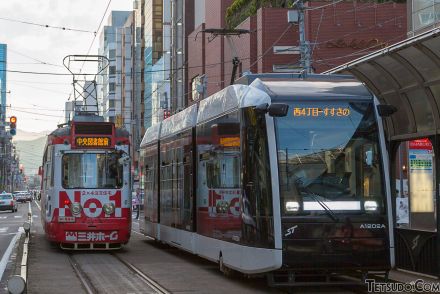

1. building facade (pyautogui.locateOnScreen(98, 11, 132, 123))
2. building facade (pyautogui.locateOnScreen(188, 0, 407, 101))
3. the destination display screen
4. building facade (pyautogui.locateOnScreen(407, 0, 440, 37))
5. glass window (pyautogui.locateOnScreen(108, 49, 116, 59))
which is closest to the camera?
the destination display screen

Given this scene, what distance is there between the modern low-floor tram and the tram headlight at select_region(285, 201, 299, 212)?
0.01 meters

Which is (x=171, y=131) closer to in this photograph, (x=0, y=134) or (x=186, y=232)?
(x=186, y=232)

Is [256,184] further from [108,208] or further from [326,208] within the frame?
[108,208]

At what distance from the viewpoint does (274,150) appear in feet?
38.2

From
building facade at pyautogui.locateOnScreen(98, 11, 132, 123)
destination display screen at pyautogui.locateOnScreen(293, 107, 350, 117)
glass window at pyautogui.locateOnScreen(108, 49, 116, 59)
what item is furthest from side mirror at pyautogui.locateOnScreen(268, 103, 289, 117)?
glass window at pyautogui.locateOnScreen(108, 49, 116, 59)

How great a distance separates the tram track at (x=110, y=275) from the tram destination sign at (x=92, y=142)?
279cm

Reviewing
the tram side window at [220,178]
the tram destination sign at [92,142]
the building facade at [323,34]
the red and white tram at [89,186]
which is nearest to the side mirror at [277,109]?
the tram side window at [220,178]

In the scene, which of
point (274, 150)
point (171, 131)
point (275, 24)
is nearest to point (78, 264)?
point (171, 131)

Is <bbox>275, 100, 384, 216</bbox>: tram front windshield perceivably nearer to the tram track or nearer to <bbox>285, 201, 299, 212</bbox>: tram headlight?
→ <bbox>285, 201, 299, 212</bbox>: tram headlight

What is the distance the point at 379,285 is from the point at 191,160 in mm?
5412

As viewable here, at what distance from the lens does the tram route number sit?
1944 cm

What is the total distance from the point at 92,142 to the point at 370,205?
9.83m

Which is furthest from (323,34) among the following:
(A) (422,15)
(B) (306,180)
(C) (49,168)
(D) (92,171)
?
(B) (306,180)

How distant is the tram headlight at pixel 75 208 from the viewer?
19.5 meters
